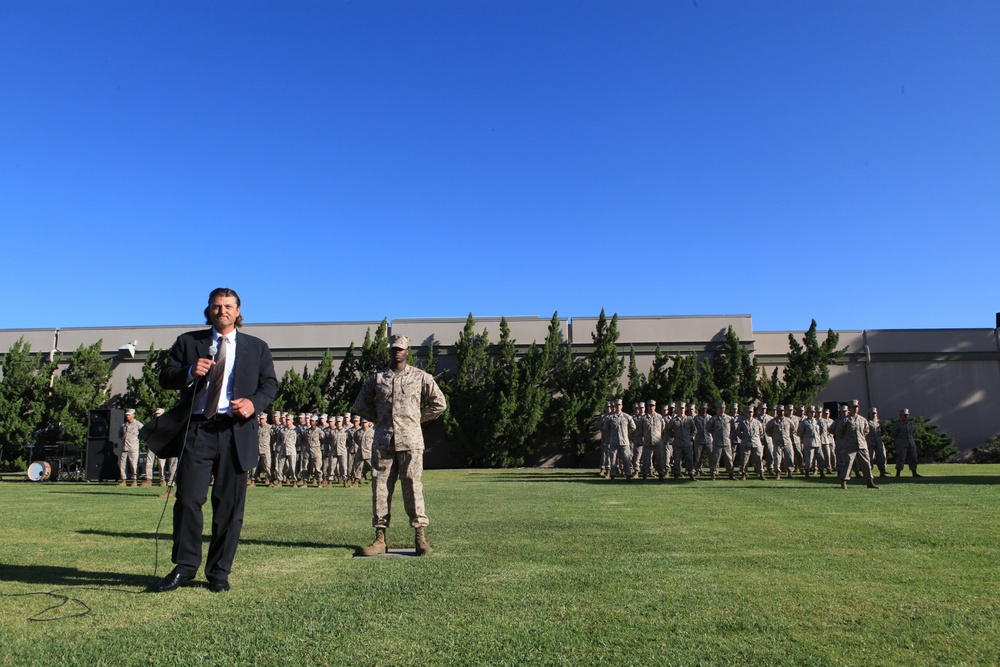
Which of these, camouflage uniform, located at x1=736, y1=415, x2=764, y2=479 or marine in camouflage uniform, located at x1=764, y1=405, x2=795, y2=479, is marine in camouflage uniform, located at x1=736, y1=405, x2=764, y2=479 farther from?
marine in camouflage uniform, located at x1=764, y1=405, x2=795, y2=479

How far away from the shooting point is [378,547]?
6.88 meters

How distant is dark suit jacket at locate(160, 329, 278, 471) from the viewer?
5.34m

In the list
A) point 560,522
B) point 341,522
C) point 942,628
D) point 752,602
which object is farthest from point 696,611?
point 341,522

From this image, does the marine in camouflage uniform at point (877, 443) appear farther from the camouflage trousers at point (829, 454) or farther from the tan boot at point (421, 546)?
the tan boot at point (421, 546)

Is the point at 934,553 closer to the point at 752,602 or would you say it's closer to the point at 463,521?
the point at 752,602

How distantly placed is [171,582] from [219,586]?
338 millimetres

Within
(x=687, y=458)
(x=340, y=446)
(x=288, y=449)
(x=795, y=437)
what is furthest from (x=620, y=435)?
(x=288, y=449)

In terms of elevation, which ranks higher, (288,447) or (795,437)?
(795,437)

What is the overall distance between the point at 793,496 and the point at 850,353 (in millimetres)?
29205

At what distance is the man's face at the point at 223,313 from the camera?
5523 mm

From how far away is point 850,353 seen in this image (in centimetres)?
3959

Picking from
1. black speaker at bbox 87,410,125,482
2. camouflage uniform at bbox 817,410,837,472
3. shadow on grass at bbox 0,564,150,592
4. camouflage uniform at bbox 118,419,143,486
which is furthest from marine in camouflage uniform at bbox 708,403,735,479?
black speaker at bbox 87,410,125,482

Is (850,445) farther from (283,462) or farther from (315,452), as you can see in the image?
(283,462)

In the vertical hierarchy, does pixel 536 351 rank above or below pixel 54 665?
above
